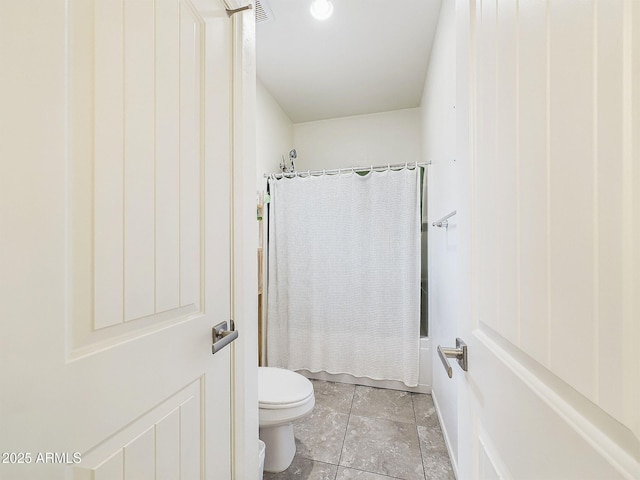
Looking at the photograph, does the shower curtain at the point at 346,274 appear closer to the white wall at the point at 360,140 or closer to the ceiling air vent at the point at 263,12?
the white wall at the point at 360,140

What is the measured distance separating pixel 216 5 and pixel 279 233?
1.75 meters

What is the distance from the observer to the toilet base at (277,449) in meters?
1.45

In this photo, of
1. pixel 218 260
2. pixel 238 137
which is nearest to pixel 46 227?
pixel 218 260

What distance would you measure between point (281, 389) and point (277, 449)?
30 centimetres

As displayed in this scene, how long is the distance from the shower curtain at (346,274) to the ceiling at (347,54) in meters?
0.89

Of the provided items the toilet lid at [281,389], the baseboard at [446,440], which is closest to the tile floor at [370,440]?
the baseboard at [446,440]

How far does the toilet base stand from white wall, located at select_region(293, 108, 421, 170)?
2555mm

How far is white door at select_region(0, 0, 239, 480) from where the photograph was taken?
0.39 m

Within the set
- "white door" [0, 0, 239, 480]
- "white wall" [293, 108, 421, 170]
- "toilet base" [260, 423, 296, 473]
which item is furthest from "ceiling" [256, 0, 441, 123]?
"toilet base" [260, 423, 296, 473]

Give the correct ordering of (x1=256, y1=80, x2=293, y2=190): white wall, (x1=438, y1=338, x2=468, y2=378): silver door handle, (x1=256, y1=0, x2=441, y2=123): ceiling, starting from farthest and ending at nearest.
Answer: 1. (x1=256, y1=80, x2=293, y2=190): white wall
2. (x1=256, y1=0, x2=441, y2=123): ceiling
3. (x1=438, y1=338, x2=468, y2=378): silver door handle

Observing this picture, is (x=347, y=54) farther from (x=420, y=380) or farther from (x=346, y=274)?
(x=420, y=380)

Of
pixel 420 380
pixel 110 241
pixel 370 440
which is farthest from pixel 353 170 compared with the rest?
pixel 110 241

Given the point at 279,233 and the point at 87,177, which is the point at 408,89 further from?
the point at 87,177

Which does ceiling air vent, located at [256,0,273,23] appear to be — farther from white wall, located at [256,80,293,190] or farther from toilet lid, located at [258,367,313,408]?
toilet lid, located at [258,367,313,408]
